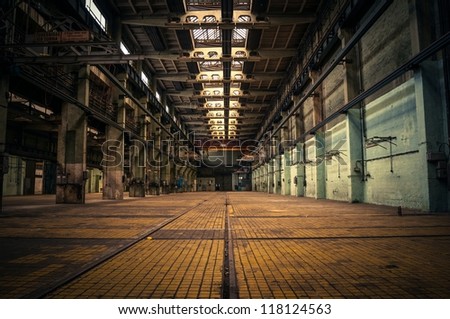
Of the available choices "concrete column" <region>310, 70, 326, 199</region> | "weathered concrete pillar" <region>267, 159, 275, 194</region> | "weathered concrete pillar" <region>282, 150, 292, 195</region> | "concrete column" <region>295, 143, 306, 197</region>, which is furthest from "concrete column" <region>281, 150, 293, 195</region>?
"concrete column" <region>310, 70, 326, 199</region>

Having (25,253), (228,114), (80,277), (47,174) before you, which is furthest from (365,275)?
(228,114)

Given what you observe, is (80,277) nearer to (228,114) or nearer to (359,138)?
(359,138)

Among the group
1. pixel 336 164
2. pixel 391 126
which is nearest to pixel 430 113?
pixel 391 126

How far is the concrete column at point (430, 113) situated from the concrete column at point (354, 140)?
12.9 ft

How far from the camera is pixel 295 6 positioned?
568 inches

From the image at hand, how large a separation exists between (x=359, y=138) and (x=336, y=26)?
509 centimetres

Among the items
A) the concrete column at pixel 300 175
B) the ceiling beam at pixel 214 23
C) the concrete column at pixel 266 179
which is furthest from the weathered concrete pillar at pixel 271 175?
the ceiling beam at pixel 214 23

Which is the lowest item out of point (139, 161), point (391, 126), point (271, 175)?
point (271, 175)

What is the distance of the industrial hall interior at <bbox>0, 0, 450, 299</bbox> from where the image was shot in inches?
101

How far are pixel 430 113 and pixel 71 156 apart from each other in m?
12.4

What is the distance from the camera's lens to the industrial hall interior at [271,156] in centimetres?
257

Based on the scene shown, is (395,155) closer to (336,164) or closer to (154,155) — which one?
(336,164)

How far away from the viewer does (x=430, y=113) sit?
7.13 meters

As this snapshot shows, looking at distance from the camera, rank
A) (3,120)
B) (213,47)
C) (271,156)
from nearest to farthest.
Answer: (3,120)
(213,47)
(271,156)
